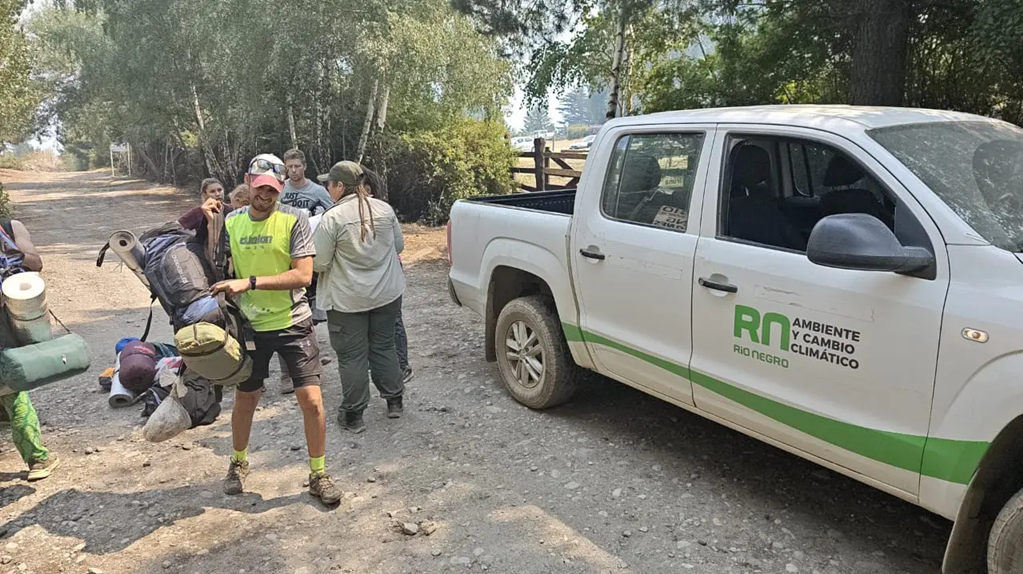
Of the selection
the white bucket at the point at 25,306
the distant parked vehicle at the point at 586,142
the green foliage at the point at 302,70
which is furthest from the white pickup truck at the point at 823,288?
the green foliage at the point at 302,70

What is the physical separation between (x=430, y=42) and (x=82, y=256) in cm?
719

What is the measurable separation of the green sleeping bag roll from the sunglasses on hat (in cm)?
136

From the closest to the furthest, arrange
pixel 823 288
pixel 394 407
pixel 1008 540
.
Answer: pixel 1008 540, pixel 823 288, pixel 394 407

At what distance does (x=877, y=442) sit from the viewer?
9.35 ft

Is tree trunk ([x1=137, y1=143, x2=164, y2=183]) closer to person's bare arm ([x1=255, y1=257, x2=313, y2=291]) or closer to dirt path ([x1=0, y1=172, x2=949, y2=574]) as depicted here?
dirt path ([x1=0, y1=172, x2=949, y2=574])

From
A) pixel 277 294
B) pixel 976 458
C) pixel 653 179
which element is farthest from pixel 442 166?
pixel 976 458

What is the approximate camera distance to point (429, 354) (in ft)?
21.1

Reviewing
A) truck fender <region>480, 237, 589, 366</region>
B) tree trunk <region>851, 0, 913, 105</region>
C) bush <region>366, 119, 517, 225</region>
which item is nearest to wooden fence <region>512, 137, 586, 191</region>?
bush <region>366, 119, 517, 225</region>

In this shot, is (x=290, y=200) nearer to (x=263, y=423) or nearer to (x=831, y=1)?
(x=263, y=423)

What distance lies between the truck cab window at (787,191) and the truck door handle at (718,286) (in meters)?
0.25

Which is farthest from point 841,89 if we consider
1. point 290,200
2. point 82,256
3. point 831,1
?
point 82,256

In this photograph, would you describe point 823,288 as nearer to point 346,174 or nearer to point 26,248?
point 346,174

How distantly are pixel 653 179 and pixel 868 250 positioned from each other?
156 cm

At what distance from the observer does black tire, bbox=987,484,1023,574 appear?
248cm
